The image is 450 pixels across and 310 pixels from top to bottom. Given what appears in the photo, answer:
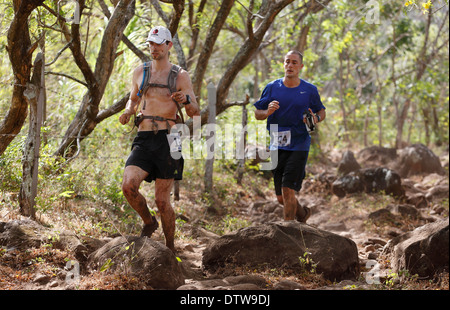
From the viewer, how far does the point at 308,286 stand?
181 inches

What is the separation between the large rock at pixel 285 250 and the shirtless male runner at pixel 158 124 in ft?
1.91

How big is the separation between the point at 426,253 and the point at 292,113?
208cm

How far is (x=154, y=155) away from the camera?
5055mm

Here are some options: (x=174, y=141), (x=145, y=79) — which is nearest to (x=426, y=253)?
(x=174, y=141)

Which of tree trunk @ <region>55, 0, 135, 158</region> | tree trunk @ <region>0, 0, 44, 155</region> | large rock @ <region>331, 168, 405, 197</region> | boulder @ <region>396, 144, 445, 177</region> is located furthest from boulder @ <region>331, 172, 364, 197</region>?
tree trunk @ <region>0, 0, 44, 155</region>

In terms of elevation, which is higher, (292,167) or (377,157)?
(377,157)

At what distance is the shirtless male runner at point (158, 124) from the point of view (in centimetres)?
503

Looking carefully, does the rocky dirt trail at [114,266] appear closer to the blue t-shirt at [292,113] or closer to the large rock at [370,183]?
the blue t-shirt at [292,113]

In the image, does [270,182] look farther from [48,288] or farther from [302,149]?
[48,288]

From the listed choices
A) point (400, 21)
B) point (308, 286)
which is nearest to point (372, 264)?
point (308, 286)

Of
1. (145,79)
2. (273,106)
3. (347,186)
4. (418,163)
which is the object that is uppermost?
(145,79)

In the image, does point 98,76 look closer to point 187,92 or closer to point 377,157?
point 187,92

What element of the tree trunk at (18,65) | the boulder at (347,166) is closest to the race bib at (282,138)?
the tree trunk at (18,65)

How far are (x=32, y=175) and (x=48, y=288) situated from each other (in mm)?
1830
